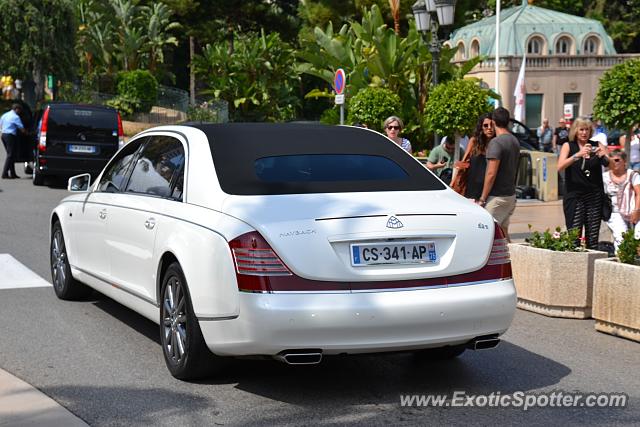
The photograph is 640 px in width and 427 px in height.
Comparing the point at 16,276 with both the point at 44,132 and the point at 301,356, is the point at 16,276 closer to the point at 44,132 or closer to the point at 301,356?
the point at 301,356

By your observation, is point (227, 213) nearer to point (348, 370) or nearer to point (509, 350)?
point (348, 370)

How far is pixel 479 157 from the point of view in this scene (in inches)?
419

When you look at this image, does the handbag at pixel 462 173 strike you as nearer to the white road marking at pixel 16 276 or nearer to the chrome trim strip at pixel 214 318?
the white road marking at pixel 16 276

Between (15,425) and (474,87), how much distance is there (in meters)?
15.0

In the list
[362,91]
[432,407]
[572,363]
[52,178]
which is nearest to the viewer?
[432,407]

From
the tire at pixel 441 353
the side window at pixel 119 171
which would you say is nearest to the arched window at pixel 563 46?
the side window at pixel 119 171

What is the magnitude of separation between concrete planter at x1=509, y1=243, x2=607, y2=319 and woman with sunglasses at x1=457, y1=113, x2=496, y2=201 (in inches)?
61.7

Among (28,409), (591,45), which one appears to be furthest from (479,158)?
(591,45)

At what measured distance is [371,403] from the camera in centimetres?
590

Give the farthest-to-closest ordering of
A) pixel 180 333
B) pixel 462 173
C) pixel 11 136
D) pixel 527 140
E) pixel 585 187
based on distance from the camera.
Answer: pixel 527 140, pixel 11 136, pixel 462 173, pixel 585 187, pixel 180 333

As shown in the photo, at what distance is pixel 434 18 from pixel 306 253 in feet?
49.2

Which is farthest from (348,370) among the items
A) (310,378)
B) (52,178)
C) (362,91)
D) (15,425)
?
(52,178)

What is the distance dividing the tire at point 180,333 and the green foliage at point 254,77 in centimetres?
3602

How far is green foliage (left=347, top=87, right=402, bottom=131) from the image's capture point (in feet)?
72.1
